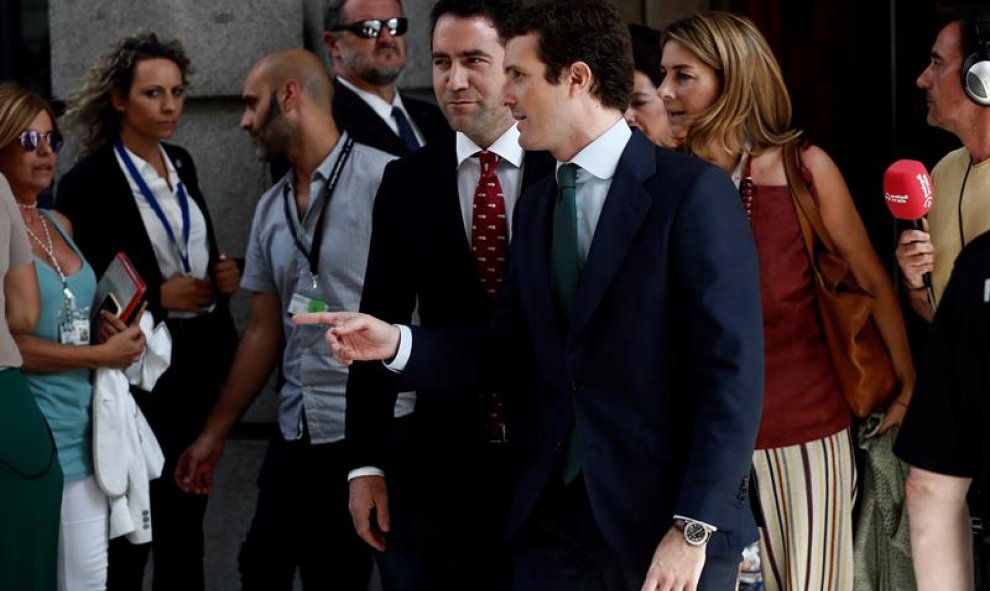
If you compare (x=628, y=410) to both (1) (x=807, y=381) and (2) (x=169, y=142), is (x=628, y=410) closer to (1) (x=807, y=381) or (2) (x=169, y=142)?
(1) (x=807, y=381)

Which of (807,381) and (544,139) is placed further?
(807,381)

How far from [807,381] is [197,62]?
3.12 metres

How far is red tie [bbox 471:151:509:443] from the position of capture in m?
4.15

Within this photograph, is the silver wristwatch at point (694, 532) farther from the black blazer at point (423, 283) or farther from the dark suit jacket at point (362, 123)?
the dark suit jacket at point (362, 123)

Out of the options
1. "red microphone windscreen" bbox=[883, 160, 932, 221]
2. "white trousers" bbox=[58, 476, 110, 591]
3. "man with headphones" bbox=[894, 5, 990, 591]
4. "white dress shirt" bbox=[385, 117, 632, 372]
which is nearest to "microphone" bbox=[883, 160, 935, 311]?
"red microphone windscreen" bbox=[883, 160, 932, 221]

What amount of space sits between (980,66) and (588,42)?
1104mm

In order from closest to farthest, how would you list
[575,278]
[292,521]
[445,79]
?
1. [575,278]
2. [445,79]
3. [292,521]

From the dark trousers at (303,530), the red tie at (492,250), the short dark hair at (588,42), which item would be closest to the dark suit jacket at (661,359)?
the short dark hair at (588,42)

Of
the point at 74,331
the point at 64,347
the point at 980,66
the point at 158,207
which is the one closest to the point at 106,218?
the point at 158,207

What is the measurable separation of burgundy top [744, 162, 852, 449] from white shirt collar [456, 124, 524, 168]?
0.66 m

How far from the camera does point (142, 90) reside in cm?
595

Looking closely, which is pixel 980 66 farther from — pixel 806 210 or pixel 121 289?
pixel 121 289

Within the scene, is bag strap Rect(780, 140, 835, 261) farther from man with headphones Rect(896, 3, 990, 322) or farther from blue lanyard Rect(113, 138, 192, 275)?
blue lanyard Rect(113, 138, 192, 275)


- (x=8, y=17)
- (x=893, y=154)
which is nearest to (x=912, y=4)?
(x=893, y=154)
